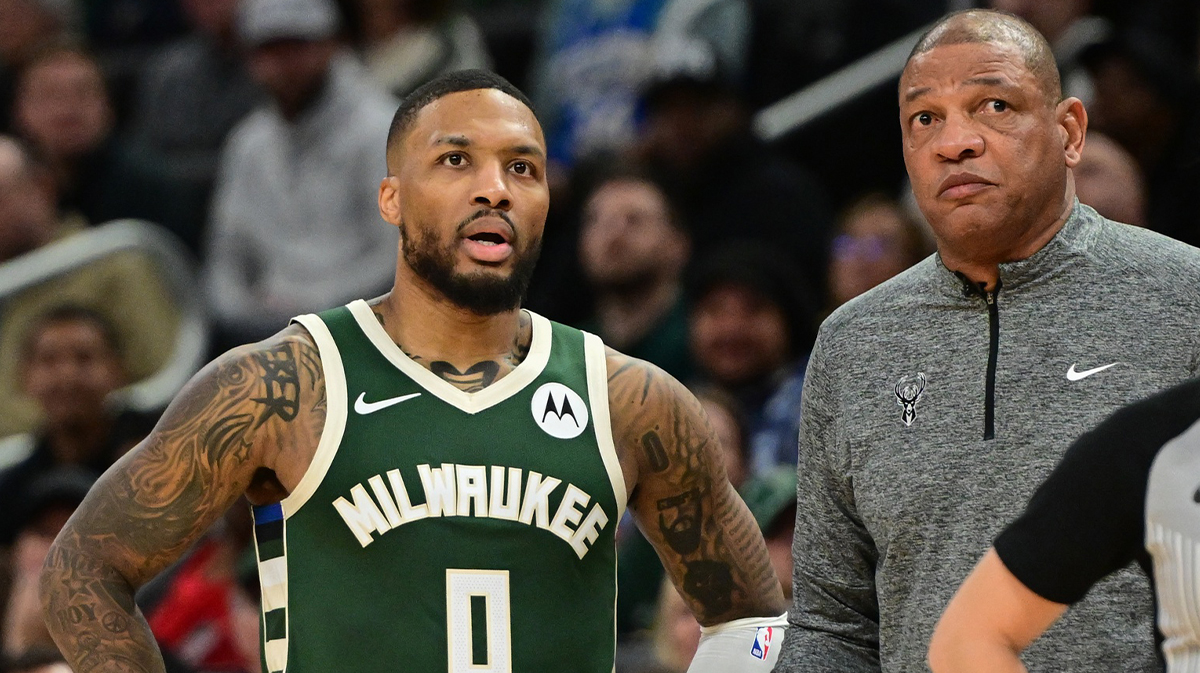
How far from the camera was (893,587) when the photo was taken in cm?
337

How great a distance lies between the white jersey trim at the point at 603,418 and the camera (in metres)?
3.73

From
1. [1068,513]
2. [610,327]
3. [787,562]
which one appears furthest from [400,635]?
[610,327]

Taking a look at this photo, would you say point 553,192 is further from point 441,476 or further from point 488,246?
point 441,476

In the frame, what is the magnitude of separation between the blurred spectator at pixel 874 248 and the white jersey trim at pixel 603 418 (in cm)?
280

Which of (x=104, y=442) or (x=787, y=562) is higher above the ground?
(x=104, y=442)

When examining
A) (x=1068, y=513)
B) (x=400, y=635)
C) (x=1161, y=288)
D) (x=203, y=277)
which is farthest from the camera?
(x=203, y=277)

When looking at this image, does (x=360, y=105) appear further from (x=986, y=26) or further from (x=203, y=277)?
(x=986, y=26)

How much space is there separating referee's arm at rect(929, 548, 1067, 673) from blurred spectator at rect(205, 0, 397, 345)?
5.45 meters

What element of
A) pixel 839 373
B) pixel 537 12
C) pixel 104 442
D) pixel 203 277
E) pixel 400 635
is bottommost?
pixel 400 635

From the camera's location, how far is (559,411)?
12.3ft

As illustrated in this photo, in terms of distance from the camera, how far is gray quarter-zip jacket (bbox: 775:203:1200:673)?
10.4ft

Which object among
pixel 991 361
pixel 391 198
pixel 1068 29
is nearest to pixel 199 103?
pixel 1068 29

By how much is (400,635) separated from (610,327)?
150 inches

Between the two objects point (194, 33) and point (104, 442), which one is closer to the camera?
point (104, 442)
